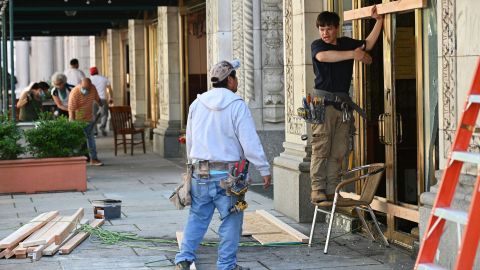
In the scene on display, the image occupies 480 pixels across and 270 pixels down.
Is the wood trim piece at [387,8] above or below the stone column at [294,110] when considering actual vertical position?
above

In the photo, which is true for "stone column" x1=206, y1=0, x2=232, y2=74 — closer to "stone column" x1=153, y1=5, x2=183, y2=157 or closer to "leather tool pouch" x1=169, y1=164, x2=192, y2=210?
"stone column" x1=153, y1=5, x2=183, y2=157

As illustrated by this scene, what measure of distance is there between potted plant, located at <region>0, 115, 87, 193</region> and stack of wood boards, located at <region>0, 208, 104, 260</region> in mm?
3718

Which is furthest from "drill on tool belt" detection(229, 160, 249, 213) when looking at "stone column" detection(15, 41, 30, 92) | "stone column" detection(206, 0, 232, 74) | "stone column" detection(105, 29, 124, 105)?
"stone column" detection(15, 41, 30, 92)

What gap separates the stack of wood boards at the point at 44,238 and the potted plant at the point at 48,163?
372 cm

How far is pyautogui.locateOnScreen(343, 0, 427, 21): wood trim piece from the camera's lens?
29.8ft

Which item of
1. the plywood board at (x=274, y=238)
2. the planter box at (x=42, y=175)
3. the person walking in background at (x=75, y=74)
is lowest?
the plywood board at (x=274, y=238)

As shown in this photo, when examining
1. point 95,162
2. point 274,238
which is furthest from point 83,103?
point 274,238

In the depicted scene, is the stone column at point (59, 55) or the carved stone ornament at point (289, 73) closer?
the carved stone ornament at point (289, 73)

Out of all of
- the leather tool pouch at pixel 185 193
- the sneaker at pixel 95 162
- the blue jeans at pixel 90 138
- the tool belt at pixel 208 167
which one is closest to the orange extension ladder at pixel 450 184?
the tool belt at pixel 208 167

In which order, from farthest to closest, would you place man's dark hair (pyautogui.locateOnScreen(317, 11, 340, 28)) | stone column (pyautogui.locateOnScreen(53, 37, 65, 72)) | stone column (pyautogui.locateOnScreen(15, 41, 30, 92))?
stone column (pyautogui.locateOnScreen(15, 41, 30, 92)), stone column (pyautogui.locateOnScreen(53, 37, 65, 72)), man's dark hair (pyautogui.locateOnScreen(317, 11, 340, 28))

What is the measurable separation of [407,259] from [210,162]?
2044mm

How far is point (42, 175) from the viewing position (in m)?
14.8

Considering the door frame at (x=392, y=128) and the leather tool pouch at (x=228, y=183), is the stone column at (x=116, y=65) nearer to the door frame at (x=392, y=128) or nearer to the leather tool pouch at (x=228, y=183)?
the door frame at (x=392, y=128)

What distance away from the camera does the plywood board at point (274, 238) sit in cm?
988
